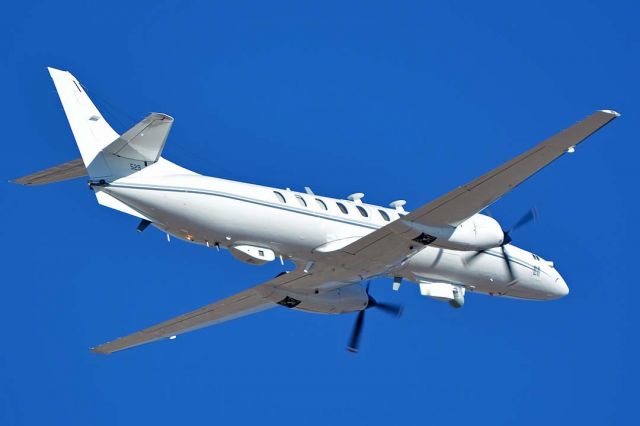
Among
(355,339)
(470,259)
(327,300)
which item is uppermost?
(470,259)

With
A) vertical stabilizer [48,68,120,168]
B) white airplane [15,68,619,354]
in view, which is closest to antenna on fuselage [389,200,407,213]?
white airplane [15,68,619,354]

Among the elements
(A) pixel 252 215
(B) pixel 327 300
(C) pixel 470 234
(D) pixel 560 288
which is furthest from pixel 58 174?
(D) pixel 560 288

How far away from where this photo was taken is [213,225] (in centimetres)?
2962

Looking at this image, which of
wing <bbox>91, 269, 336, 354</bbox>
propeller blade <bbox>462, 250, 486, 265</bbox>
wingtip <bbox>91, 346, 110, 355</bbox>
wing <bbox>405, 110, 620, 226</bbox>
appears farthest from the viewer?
wingtip <bbox>91, 346, 110, 355</bbox>

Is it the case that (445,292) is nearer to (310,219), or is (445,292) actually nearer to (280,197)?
(310,219)

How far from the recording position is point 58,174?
2975 cm

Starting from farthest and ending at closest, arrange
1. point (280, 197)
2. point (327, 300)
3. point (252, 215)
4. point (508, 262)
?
point (508, 262)
point (327, 300)
point (280, 197)
point (252, 215)

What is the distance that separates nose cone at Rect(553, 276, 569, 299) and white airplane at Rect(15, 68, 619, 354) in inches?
86.7

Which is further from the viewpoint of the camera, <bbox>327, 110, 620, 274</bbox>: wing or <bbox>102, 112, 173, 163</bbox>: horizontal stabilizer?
<bbox>102, 112, 173, 163</bbox>: horizontal stabilizer

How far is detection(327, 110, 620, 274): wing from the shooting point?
28.2 meters

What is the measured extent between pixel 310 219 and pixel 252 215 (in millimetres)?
1663

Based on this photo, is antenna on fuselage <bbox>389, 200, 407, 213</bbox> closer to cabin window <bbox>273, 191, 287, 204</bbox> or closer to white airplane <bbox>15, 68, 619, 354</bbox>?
white airplane <bbox>15, 68, 619, 354</bbox>

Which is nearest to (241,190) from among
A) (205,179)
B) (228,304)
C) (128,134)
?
(205,179)

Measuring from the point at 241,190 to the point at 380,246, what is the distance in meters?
3.89
